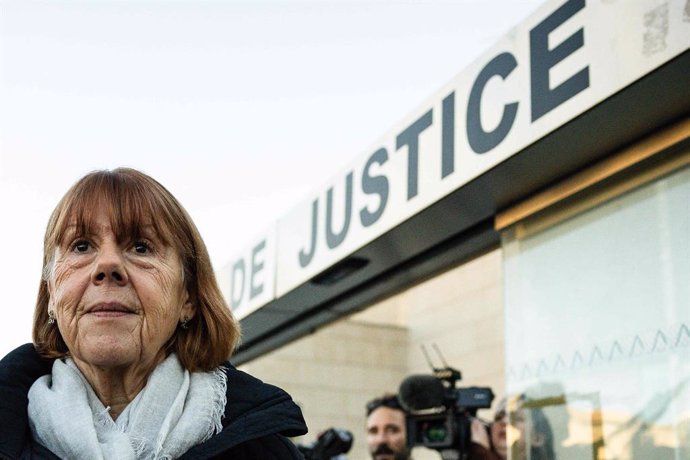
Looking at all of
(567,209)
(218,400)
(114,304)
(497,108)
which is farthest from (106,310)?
(567,209)

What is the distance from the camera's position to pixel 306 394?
12.6 metres

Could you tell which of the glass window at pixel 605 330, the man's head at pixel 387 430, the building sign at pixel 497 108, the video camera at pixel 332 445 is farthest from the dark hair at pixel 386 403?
the glass window at pixel 605 330

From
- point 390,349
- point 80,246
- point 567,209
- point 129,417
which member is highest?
point 390,349

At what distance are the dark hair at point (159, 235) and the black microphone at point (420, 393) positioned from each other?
263 centimetres

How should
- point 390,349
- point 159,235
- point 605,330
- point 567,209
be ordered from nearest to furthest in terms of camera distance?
point 159,235 < point 605,330 < point 567,209 < point 390,349

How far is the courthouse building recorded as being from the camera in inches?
106

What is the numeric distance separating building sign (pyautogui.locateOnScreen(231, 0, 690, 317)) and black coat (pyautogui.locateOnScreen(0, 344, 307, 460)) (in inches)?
53.3

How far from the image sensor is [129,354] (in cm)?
155

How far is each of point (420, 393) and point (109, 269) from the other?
2985mm

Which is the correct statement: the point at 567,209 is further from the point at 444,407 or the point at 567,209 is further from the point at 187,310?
the point at 187,310

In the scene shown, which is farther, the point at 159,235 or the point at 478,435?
the point at 478,435

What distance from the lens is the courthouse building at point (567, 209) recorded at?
2.69 m

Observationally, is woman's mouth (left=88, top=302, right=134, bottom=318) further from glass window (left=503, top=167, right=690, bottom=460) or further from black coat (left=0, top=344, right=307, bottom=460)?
glass window (left=503, top=167, right=690, bottom=460)

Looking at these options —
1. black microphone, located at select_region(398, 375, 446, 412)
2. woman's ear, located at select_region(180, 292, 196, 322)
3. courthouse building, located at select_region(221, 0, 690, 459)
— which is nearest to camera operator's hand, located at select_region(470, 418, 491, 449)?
black microphone, located at select_region(398, 375, 446, 412)
